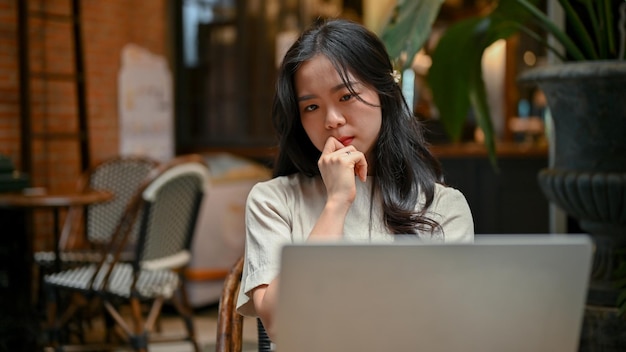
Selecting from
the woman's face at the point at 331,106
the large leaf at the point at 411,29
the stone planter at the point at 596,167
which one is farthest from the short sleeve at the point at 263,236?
the stone planter at the point at 596,167

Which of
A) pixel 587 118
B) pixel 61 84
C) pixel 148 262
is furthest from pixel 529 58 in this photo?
pixel 587 118

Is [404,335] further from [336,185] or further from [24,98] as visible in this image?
[24,98]

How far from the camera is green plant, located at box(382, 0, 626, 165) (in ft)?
6.55

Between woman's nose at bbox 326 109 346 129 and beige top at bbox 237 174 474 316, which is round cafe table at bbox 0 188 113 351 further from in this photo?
woman's nose at bbox 326 109 346 129

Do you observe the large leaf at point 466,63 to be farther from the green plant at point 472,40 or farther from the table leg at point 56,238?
the table leg at point 56,238

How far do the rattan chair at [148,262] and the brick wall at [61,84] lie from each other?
1216 mm

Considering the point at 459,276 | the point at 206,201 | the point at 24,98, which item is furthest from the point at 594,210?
the point at 24,98

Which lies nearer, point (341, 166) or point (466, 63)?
point (341, 166)

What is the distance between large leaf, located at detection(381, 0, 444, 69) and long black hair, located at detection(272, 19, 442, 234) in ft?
2.08

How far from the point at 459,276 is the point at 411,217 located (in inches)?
18.8

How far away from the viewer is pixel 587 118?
6.52 feet

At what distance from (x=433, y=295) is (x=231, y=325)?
559mm

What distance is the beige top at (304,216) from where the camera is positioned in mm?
1221

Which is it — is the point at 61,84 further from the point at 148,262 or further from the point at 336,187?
the point at 336,187
